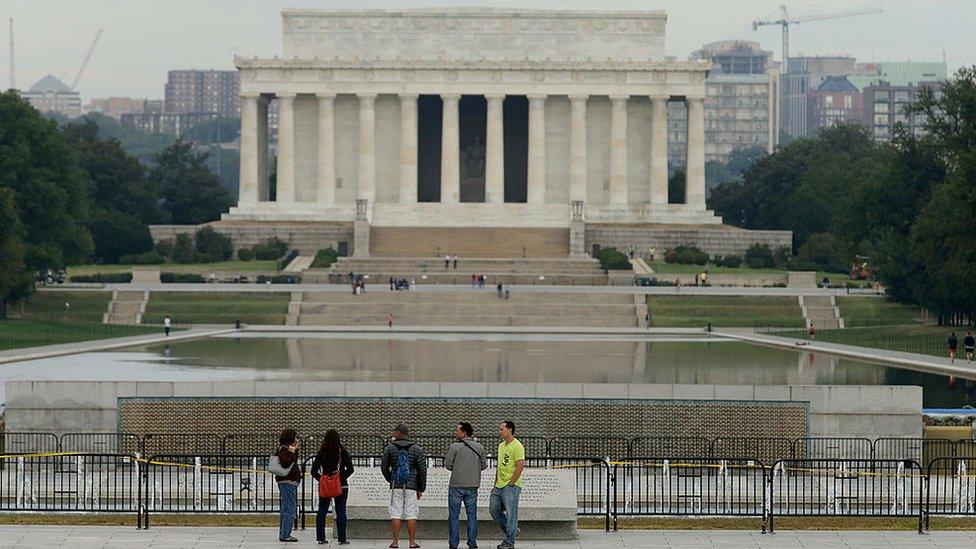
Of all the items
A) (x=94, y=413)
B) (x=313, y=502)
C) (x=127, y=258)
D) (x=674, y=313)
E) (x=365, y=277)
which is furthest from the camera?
(x=127, y=258)

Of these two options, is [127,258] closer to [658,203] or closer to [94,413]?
[658,203]

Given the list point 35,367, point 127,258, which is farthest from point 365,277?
point 35,367

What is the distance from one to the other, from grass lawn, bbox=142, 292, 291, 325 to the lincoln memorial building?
115 ft

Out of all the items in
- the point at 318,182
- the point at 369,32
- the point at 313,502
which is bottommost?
the point at 313,502

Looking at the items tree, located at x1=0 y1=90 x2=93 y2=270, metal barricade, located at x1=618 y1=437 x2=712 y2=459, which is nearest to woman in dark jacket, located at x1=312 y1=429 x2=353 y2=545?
metal barricade, located at x1=618 y1=437 x2=712 y2=459

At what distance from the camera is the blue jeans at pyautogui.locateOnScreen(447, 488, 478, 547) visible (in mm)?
33500

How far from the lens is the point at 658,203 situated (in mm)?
145250

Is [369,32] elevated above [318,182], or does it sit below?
above

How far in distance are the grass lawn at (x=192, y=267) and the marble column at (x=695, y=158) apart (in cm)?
3312

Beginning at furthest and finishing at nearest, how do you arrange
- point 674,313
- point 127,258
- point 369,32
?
point 369,32, point 127,258, point 674,313

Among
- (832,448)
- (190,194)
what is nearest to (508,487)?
(832,448)

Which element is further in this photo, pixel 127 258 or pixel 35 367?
pixel 127 258

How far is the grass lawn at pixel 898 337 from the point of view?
277ft

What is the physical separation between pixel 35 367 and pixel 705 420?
3147 cm
